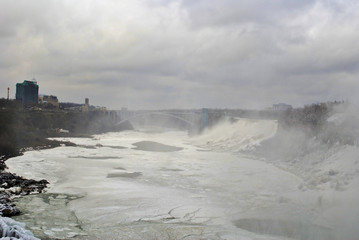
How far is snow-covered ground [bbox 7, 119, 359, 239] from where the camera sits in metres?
9.61

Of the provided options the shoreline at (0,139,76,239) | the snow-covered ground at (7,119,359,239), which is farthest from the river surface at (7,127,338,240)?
the shoreline at (0,139,76,239)

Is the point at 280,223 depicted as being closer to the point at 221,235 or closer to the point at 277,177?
the point at 221,235

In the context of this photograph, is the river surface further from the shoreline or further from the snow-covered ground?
the shoreline

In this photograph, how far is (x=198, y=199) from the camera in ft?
43.0

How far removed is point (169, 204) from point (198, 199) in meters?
1.39


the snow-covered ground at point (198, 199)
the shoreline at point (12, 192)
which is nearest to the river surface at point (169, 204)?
the snow-covered ground at point (198, 199)

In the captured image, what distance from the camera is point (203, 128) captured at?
187 feet

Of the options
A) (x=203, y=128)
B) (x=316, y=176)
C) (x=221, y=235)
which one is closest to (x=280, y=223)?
(x=221, y=235)

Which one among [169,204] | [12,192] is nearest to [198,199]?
[169,204]

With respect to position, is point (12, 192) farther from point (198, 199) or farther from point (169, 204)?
point (198, 199)

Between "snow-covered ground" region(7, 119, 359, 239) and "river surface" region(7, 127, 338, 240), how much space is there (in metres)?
0.03

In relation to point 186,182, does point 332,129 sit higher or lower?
higher

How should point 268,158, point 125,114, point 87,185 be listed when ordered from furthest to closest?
point 125,114 < point 268,158 < point 87,185

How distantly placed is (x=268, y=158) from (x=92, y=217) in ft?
59.6
